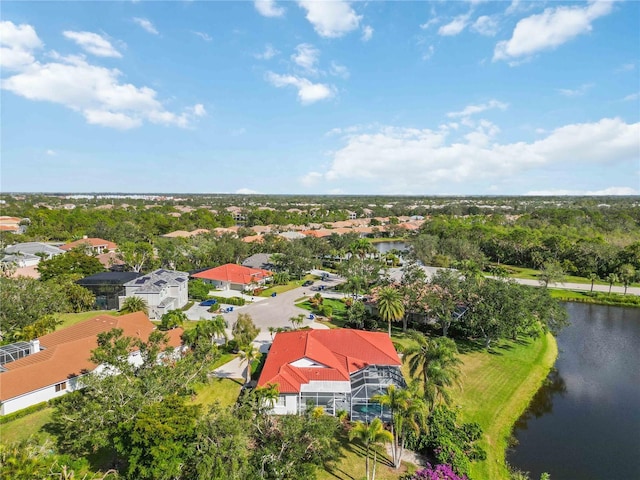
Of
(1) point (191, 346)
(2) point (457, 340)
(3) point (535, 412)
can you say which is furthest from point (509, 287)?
(1) point (191, 346)

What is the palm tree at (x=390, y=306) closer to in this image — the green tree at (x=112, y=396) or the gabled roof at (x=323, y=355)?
the gabled roof at (x=323, y=355)

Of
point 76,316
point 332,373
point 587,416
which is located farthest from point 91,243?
point 587,416

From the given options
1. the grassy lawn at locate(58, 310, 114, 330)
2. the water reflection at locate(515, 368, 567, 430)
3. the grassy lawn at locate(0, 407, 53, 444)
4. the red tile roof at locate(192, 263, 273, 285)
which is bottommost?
the water reflection at locate(515, 368, 567, 430)

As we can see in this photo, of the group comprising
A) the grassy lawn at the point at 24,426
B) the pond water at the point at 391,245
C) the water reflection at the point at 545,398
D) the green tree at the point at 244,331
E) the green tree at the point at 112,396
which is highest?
the green tree at the point at 112,396

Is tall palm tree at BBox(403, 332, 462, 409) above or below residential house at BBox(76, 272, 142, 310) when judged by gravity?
above

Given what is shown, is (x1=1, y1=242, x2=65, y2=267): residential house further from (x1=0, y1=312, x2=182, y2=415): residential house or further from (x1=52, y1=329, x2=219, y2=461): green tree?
(x1=52, y1=329, x2=219, y2=461): green tree

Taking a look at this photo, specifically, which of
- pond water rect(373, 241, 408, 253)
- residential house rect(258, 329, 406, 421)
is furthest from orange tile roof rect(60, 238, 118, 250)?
pond water rect(373, 241, 408, 253)

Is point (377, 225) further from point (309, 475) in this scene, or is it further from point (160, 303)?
point (309, 475)

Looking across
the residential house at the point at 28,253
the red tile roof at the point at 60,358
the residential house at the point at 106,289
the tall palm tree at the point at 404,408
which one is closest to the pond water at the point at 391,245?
the residential house at the point at 106,289
